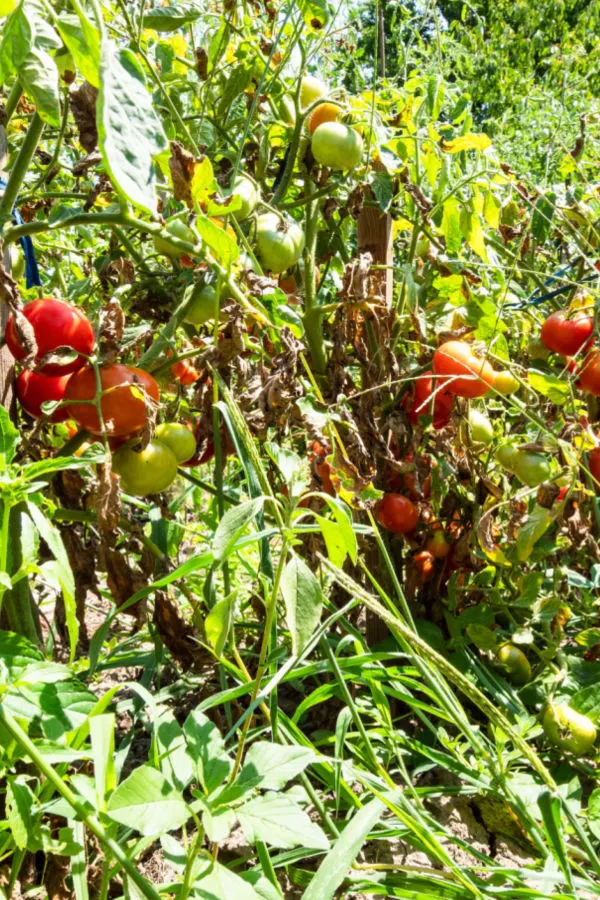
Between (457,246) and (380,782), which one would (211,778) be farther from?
(457,246)

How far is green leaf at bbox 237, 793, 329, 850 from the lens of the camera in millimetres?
483

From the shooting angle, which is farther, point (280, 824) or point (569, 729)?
point (569, 729)

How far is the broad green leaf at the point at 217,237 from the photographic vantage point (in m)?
0.64

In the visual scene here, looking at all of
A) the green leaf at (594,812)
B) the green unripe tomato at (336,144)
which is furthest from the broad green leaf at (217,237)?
the green leaf at (594,812)

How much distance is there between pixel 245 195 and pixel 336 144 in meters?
0.19

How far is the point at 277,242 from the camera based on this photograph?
100cm

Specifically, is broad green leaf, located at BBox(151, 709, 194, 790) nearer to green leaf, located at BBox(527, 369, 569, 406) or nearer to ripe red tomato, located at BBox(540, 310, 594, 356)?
green leaf, located at BBox(527, 369, 569, 406)

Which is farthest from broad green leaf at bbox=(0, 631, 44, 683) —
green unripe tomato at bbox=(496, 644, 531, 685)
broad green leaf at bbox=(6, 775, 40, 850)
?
green unripe tomato at bbox=(496, 644, 531, 685)

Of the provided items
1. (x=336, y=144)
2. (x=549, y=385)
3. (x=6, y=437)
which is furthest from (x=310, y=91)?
(x=6, y=437)

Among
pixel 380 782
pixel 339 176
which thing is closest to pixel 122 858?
pixel 380 782

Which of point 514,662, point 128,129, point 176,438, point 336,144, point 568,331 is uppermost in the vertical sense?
point 336,144

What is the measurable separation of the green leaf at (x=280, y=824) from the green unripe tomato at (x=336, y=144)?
862mm

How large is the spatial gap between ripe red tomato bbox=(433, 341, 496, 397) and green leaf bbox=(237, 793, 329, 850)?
2.10ft

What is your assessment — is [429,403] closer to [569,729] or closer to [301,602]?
[569,729]
